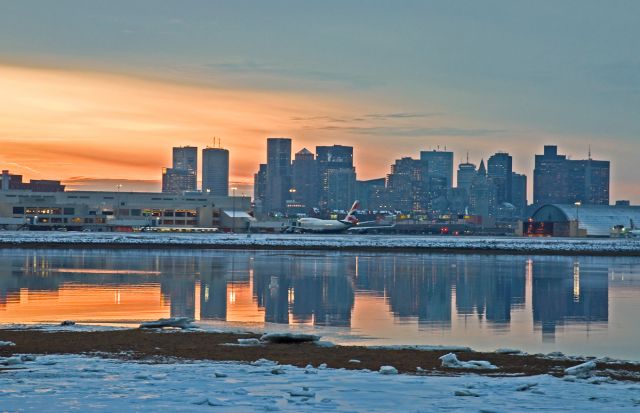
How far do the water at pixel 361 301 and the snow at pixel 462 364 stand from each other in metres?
4.06

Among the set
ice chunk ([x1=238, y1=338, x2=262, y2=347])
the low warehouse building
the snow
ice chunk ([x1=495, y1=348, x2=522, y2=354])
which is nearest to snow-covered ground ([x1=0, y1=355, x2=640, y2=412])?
the snow

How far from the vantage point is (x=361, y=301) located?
36062mm

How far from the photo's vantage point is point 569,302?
3778 centimetres

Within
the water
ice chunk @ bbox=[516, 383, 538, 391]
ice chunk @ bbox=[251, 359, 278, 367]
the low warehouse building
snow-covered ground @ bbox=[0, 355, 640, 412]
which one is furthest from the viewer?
the low warehouse building

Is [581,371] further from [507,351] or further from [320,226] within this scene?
[320,226]

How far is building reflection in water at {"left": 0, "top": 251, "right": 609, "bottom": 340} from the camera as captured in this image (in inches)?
1212

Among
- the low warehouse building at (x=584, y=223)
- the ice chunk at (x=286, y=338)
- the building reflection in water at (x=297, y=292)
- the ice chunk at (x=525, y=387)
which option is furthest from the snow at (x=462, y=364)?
the low warehouse building at (x=584, y=223)

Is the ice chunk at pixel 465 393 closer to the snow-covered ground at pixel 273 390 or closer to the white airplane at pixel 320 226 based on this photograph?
the snow-covered ground at pixel 273 390

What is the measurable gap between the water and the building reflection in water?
61mm

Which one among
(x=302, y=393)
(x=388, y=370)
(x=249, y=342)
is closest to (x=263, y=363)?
(x=388, y=370)

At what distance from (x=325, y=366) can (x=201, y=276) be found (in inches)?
1234

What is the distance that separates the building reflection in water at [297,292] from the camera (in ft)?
101

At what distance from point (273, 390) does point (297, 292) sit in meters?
24.3

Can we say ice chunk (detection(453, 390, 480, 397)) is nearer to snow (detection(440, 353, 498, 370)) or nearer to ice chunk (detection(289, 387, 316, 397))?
ice chunk (detection(289, 387, 316, 397))
